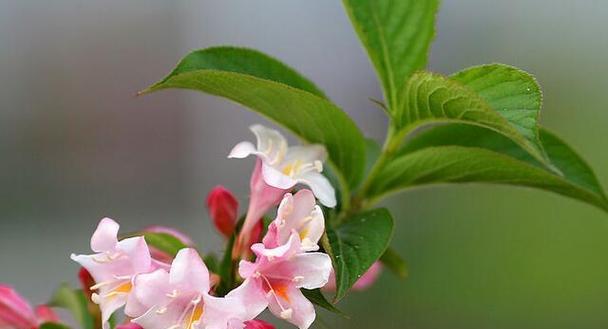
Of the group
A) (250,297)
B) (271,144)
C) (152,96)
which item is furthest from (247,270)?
(152,96)

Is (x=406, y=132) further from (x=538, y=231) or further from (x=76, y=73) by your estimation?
(x=76, y=73)

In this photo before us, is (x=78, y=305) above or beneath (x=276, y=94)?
beneath

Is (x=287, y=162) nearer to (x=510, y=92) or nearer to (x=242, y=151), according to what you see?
(x=242, y=151)

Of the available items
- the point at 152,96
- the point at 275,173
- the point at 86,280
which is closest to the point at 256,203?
the point at 275,173

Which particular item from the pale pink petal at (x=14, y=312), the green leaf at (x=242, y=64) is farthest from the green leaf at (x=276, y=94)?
the pale pink petal at (x=14, y=312)

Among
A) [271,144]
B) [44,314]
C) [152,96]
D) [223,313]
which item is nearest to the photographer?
[223,313]

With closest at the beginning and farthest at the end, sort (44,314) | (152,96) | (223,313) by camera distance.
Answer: (223,313) < (44,314) < (152,96)

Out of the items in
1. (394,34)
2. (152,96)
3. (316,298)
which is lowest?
(152,96)

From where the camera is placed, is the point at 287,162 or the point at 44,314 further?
the point at 44,314

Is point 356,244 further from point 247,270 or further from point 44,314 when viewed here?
point 44,314
